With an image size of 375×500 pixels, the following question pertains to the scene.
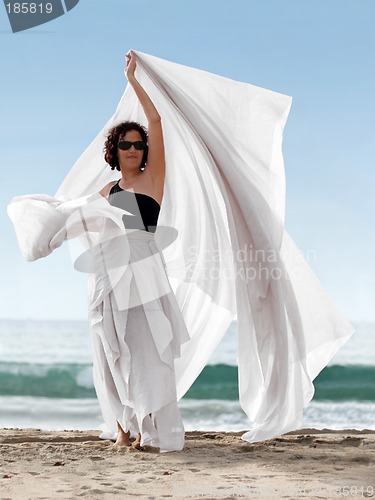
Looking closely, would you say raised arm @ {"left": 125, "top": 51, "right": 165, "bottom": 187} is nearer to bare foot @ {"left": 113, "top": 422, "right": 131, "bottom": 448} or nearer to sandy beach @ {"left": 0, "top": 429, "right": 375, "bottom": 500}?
bare foot @ {"left": 113, "top": 422, "right": 131, "bottom": 448}

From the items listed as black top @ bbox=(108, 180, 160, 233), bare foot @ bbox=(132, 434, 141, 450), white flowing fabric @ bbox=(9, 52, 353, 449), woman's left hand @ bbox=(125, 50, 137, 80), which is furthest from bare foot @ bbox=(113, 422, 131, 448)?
woman's left hand @ bbox=(125, 50, 137, 80)

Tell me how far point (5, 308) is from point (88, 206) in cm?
2056

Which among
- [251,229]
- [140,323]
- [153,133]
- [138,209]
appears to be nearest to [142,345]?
Answer: [140,323]

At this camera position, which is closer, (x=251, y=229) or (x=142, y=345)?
(x=142, y=345)

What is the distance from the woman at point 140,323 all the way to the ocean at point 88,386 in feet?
15.9

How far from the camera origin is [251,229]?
468cm

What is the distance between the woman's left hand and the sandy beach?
2436 millimetres

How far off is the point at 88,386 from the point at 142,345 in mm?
10738

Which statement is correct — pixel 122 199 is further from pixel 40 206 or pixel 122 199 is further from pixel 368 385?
pixel 368 385

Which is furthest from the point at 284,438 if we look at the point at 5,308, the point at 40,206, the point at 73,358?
the point at 5,308

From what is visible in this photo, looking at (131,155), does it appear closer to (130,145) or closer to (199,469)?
(130,145)

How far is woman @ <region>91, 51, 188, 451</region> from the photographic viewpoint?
14.4 ft

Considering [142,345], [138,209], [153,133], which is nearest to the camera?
[142,345]

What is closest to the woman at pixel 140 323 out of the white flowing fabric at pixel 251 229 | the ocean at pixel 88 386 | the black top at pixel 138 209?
the black top at pixel 138 209
